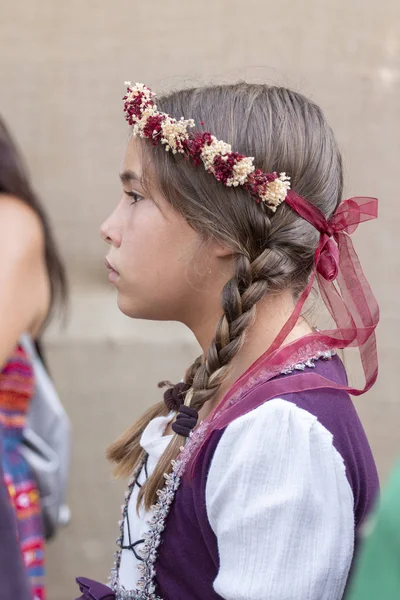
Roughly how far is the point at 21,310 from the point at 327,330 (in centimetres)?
101

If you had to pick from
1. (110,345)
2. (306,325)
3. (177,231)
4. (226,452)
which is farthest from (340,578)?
(110,345)

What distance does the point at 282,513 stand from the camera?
51.7 inches

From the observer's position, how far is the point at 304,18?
3209 mm

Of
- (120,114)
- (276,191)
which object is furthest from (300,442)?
(120,114)

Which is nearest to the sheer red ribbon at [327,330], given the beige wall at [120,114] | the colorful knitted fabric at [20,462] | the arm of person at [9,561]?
the arm of person at [9,561]

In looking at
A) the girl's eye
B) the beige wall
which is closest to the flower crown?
the girl's eye

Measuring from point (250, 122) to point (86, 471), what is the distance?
2.10 m

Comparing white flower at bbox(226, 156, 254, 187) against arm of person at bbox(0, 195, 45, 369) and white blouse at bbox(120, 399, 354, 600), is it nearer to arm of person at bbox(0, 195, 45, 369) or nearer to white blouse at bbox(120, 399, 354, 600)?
white blouse at bbox(120, 399, 354, 600)

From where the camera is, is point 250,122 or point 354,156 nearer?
point 250,122

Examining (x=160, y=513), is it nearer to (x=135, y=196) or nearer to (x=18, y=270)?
(x=135, y=196)

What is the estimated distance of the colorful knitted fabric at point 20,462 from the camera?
7.41 feet

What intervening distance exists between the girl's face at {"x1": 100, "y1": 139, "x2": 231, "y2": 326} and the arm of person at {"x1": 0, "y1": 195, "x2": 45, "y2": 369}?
0.72m

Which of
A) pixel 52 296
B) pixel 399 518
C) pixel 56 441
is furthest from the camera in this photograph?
pixel 52 296

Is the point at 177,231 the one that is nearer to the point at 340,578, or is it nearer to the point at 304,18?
the point at 340,578
